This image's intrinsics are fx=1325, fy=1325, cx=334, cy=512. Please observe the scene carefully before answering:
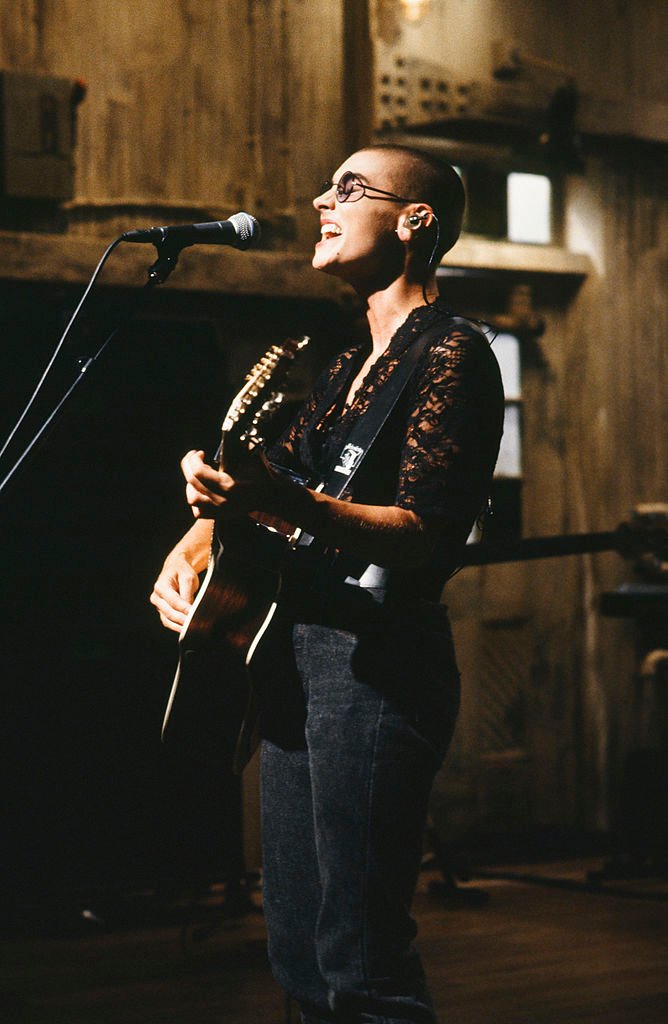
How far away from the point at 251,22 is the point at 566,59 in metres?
1.40

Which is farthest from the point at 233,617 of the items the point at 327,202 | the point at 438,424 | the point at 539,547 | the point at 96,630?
the point at 96,630

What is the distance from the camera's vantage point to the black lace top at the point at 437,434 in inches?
77.7

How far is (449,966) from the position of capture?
12.7ft

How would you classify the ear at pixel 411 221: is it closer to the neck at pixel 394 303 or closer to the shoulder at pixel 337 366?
the neck at pixel 394 303

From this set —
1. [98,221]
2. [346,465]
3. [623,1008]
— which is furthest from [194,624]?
[98,221]

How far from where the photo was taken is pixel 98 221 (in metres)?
4.60

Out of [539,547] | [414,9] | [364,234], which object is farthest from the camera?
[414,9]

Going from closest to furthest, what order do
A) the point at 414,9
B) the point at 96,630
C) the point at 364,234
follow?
the point at 364,234
the point at 96,630
the point at 414,9

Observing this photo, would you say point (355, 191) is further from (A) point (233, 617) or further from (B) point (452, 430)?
(A) point (233, 617)

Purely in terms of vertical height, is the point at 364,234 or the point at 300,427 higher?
the point at 364,234

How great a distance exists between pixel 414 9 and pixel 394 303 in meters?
3.27

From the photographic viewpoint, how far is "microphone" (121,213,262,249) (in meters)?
2.25

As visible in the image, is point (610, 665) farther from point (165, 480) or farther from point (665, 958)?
point (165, 480)

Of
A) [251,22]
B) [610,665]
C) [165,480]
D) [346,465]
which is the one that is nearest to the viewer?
[346,465]
